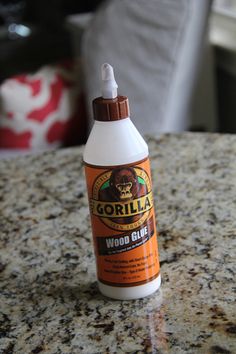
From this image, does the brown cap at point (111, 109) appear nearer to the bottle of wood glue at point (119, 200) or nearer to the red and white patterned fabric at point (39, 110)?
the bottle of wood glue at point (119, 200)

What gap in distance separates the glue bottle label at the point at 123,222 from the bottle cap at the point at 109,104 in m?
0.06

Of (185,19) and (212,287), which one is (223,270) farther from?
(185,19)

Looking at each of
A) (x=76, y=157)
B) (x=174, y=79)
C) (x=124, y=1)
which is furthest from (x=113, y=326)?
(x=124, y=1)

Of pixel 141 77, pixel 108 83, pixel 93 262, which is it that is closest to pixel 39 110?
pixel 141 77

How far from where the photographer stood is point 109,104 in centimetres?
75

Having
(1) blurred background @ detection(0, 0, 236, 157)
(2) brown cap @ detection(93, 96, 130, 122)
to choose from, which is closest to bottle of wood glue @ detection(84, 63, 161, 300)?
(2) brown cap @ detection(93, 96, 130, 122)

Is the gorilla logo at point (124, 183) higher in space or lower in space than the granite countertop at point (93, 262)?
higher

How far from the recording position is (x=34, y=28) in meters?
3.76

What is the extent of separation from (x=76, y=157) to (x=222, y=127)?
147cm

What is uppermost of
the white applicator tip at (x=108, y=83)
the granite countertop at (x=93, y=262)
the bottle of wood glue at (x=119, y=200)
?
the white applicator tip at (x=108, y=83)

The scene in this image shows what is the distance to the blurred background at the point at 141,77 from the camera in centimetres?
225

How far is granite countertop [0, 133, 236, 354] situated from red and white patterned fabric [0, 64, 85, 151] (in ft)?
3.38

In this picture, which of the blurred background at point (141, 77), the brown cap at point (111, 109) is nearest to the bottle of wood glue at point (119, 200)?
the brown cap at point (111, 109)

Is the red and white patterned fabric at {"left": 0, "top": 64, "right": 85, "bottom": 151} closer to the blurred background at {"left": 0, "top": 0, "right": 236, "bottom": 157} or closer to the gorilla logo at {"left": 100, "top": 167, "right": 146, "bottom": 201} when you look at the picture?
the blurred background at {"left": 0, "top": 0, "right": 236, "bottom": 157}
